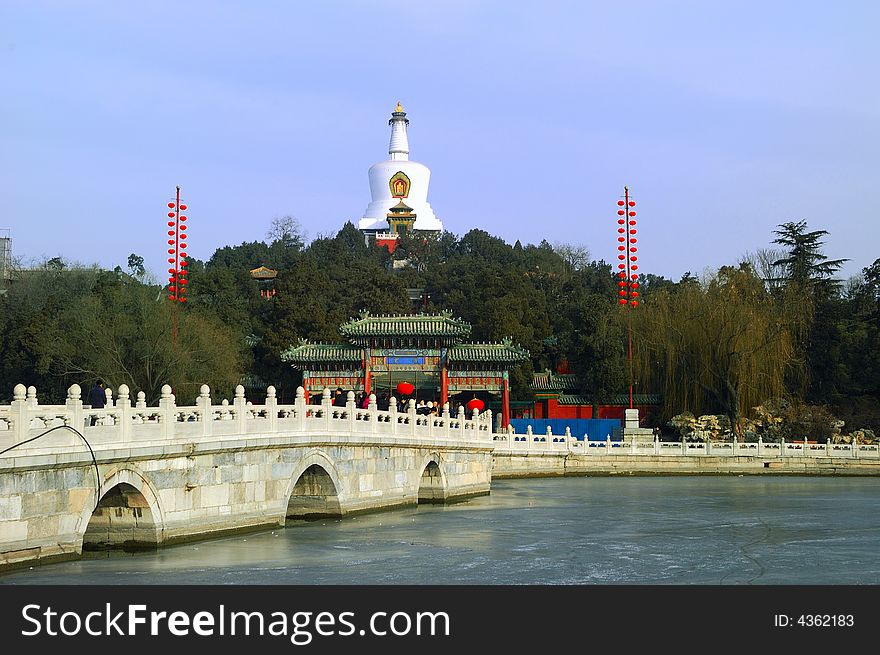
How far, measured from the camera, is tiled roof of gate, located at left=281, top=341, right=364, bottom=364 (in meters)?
46.4

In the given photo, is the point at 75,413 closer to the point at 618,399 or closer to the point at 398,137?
the point at 618,399

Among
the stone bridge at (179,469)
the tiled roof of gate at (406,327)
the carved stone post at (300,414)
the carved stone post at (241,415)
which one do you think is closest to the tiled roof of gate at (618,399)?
the tiled roof of gate at (406,327)

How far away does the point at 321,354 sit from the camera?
153ft

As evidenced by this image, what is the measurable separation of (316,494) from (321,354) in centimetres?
2359

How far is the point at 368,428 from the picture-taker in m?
24.4

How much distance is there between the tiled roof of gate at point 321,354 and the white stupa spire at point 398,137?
49743 millimetres

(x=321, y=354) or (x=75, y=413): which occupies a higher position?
(x=321, y=354)

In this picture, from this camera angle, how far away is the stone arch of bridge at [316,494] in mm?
22969

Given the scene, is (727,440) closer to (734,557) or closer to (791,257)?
(791,257)

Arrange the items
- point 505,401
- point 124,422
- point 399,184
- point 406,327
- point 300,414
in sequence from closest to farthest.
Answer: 1. point 124,422
2. point 300,414
3. point 505,401
4. point 406,327
5. point 399,184

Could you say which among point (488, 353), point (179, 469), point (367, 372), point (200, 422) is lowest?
point (179, 469)

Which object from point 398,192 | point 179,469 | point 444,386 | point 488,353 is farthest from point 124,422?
point 398,192

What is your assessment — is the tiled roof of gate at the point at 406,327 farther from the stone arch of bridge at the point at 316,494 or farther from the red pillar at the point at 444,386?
the stone arch of bridge at the point at 316,494

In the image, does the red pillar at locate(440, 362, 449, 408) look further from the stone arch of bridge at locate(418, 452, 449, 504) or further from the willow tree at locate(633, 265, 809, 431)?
the stone arch of bridge at locate(418, 452, 449, 504)
